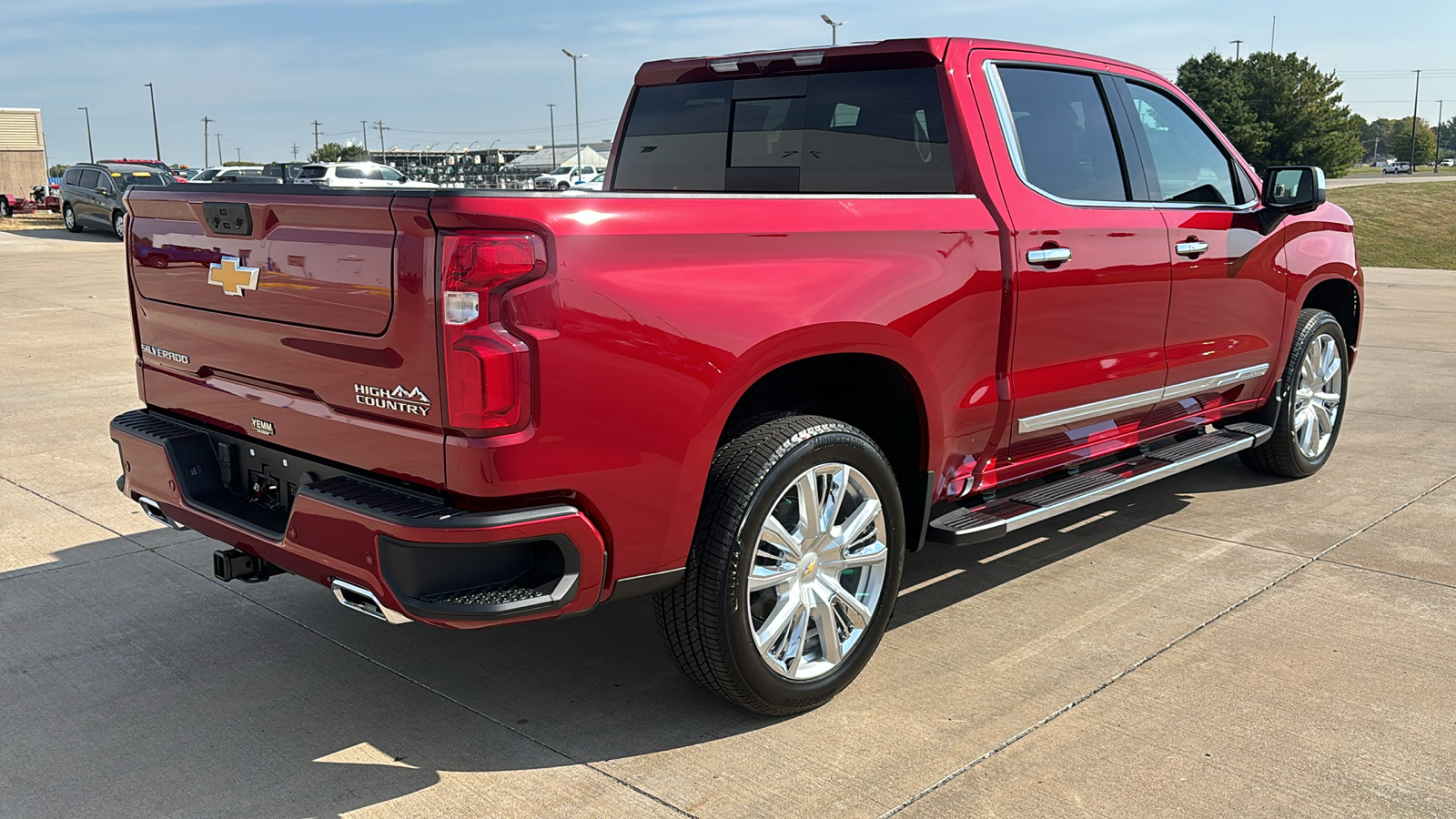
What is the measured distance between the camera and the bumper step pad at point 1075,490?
151 inches

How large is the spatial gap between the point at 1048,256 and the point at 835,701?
1.63 metres

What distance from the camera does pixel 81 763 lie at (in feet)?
10.3

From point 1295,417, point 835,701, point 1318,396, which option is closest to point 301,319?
point 835,701

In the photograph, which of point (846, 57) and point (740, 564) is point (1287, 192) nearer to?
point (846, 57)

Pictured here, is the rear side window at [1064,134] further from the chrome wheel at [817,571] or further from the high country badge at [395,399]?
the high country badge at [395,399]

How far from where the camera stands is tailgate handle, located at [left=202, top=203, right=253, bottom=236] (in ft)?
10.3

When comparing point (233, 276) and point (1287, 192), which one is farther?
point (1287, 192)

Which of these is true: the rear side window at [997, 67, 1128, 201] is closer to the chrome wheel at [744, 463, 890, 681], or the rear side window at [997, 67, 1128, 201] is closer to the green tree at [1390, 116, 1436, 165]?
the chrome wheel at [744, 463, 890, 681]

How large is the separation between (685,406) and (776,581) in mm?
621

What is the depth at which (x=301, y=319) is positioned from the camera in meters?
3.04

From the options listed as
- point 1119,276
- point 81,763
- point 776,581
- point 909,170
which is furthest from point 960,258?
point 81,763

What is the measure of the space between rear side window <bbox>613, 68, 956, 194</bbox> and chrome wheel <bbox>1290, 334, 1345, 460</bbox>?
278cm

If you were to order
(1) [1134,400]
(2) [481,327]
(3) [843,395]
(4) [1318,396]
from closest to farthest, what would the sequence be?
(2) [481,327] < (3) [843,395] < (1) [1134,400] < (4) [1318,396]

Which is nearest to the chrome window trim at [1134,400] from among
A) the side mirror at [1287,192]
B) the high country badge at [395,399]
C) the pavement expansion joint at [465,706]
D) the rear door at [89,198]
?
the side mirror at [1287,192]
